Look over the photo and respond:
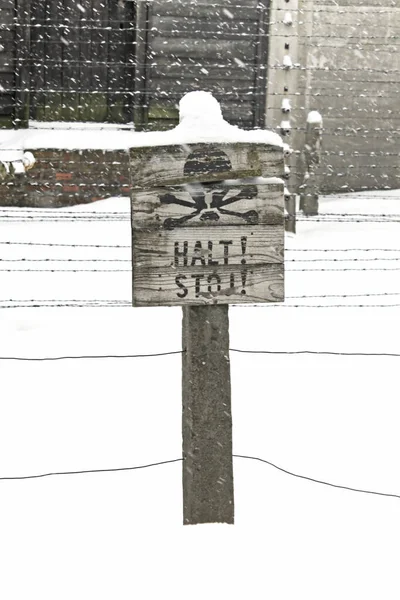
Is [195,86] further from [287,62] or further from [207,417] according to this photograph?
[207,417]

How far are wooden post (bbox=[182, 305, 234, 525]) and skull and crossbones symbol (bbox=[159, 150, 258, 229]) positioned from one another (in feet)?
0.91

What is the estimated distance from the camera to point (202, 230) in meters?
2.73

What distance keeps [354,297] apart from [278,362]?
51.8 inches

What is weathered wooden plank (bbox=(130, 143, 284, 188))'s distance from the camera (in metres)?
2.70

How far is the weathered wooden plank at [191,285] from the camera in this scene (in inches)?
108

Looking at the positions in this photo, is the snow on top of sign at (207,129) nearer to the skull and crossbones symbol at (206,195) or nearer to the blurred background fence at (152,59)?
the skull and crossbones symbol at (206,195)

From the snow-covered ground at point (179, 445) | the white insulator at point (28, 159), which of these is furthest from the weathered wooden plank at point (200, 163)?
the white insulator at point (28, 159)

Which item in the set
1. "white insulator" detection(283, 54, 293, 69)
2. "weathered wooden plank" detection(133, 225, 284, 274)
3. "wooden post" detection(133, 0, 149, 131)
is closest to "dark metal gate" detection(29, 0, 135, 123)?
"wooden post" detection(133, 0, 149, 131)

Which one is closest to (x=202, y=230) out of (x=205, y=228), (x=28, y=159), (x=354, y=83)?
(x=205, y=228)

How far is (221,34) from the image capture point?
9734 mm

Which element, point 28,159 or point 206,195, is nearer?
point 206,195

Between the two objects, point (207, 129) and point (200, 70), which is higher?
point (200, 70)

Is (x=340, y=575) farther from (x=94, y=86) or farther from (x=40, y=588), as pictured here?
(x=94, y=86)

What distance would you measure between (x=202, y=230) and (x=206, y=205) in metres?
0.07
